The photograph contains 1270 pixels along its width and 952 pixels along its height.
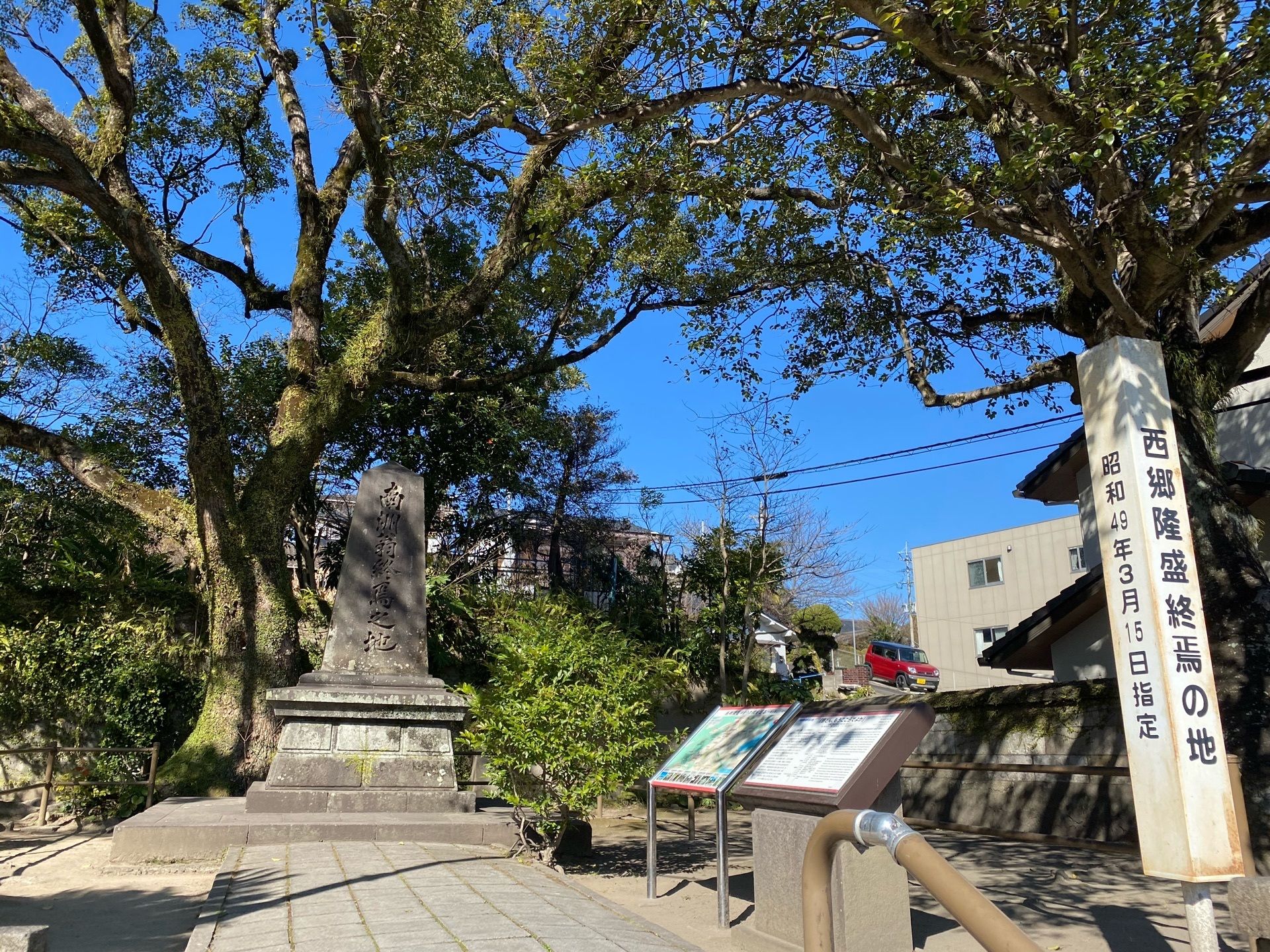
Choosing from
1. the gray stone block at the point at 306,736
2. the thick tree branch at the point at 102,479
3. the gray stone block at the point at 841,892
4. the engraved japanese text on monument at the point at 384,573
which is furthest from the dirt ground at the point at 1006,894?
the thick tree branch at the point at 102,479

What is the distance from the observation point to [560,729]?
673 centimetres

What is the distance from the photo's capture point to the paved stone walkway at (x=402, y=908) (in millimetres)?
4238

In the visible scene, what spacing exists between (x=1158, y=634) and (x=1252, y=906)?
119cm

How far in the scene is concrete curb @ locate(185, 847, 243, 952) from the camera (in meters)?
4.24

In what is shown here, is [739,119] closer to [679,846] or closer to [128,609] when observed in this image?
[679,846]

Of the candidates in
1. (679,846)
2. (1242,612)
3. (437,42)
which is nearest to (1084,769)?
(1242,612)

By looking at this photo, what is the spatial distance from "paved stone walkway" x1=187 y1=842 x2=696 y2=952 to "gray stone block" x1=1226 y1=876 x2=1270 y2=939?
2.50 m

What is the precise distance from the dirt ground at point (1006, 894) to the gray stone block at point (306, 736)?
2741 millimetres

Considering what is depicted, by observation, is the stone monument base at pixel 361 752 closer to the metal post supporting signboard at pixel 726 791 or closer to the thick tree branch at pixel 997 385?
the metal post supporting signboard at pixel 726 791

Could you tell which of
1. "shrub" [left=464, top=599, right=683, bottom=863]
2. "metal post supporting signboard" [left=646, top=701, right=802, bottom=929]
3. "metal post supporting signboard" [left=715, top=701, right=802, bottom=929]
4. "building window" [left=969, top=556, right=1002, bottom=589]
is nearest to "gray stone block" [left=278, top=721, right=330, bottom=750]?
"shrub" [left=464, top=599, right=683, bottom=863]

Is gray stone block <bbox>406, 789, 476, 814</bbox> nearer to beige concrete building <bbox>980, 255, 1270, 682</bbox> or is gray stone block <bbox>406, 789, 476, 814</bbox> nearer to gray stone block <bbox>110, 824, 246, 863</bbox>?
gray stone block <bbox>110, 824, 246, 863</bbox>

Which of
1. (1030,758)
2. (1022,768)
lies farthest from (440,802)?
(1030,758)

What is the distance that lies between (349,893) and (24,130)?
8.16 m

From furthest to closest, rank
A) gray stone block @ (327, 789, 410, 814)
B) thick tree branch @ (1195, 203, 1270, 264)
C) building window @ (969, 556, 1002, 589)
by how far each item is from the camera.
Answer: building window @ (969, 556, 1002, 589) → gray stone block @ (327, 789, 410, 814) → thick tree branch @ (1195, 203, 1270, 264)
